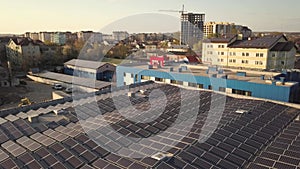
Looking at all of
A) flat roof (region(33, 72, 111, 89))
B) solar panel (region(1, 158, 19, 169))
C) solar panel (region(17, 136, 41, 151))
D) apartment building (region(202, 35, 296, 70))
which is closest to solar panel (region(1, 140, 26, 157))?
solar panel (region(17, 136, 41, 151))

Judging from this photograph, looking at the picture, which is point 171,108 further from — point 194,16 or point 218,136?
point 194,16

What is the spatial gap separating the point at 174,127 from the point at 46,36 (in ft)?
427

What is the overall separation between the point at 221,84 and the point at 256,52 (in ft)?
82.6

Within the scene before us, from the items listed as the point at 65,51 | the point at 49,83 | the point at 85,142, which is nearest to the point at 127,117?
the point at 85,142

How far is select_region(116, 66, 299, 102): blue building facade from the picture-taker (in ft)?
63.6

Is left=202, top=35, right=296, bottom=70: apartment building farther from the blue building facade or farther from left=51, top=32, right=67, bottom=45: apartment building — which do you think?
left=51, top=32, right=67, bottom=45: apartment building

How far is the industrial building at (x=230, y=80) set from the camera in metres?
19.6

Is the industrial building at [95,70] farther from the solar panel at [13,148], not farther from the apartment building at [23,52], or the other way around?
the solar panel at [13,148]

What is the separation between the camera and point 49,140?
395 inches

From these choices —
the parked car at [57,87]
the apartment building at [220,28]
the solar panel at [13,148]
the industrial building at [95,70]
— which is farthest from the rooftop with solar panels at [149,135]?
the apartment building at [220,28]

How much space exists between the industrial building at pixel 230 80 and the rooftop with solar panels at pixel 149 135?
2.95 m

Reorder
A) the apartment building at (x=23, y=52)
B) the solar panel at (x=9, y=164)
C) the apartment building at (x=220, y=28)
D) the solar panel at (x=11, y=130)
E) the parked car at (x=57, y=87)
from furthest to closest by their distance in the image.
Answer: the apartment building at (x=220, y=28), the apartment building at (x=23, y=52), the parked car at (x=57, y=87), the solar panel at (x=11, y=130), the solar panel at (x=9, y=164)

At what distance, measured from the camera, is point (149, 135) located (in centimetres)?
1106

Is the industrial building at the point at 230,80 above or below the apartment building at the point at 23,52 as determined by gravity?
below
